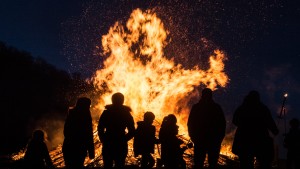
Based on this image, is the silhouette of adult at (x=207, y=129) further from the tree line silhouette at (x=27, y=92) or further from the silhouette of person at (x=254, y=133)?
the tree line silhouette at (x=27, y=92)

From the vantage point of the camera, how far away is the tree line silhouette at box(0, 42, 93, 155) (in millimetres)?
31623

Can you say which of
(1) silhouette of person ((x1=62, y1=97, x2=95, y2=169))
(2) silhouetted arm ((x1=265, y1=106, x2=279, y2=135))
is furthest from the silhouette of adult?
(1) silhouette of person ((x1=62, y1=97, x2=95, y2=169))

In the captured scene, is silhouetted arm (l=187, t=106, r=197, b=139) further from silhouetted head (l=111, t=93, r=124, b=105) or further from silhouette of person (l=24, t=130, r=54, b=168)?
silhouette of person (l=24, t=130, r=54, b=168)

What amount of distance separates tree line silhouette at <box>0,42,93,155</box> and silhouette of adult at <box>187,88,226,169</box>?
880 inches

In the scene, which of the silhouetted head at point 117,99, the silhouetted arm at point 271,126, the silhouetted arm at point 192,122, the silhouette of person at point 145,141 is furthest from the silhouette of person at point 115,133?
the silhouetted arm at point 271,126

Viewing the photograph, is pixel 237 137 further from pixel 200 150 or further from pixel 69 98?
pixel 69 98

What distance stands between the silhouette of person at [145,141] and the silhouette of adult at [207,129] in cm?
118

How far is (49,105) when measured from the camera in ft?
134

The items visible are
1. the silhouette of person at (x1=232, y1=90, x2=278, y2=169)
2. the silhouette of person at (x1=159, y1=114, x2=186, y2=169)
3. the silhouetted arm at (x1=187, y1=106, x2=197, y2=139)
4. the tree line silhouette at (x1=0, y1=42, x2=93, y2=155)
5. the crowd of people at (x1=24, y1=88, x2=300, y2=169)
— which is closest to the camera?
the crowd of people at (x1=24, y1=88, x2=300, y2=169)
